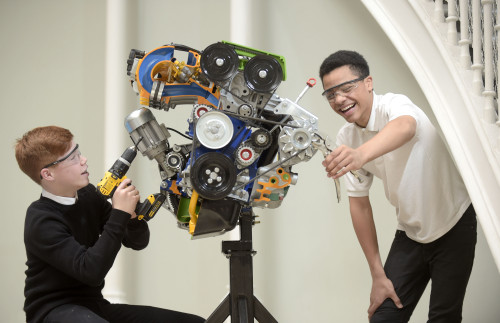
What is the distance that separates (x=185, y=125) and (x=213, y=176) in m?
2.39

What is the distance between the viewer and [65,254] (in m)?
2.16

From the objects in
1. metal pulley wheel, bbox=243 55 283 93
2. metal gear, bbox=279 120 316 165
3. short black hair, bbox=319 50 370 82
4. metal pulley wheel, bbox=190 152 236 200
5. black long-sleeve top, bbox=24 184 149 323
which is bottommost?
black long-sleeve top, bbox=24 184 149 323

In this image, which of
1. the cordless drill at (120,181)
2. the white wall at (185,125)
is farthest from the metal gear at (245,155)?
the white wall at (185,125)

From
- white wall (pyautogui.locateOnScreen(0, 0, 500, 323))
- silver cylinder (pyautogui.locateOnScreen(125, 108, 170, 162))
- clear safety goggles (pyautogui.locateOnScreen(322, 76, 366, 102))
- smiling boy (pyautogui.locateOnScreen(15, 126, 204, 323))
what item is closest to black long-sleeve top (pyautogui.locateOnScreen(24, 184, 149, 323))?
smiling boy (pyautogui.locateOnScreen(15, 126, 204, 323))

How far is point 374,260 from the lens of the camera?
260 centimetres

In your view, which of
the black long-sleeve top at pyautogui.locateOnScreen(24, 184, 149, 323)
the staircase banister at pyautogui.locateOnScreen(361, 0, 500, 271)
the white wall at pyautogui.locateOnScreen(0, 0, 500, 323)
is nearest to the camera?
the black long-sleeve top at pyautogui.locateOnScreen(24, 184, 149, 323)

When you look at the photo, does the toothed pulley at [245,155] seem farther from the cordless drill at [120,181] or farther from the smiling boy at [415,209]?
the smiling boy at [415,209]

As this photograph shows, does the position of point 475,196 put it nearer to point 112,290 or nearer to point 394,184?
point 394,184

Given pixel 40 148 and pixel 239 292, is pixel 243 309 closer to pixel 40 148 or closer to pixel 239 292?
pixel 239 292

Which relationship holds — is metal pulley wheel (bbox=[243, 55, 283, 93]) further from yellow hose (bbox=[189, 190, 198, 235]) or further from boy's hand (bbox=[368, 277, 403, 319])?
boy's hand (bbox=[368, 277, 403, 319])

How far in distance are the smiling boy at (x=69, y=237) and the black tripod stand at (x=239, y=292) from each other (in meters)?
0.38

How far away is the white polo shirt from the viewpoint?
8.13ft

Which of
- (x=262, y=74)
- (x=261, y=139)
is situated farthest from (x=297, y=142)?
(x=262, y=74)

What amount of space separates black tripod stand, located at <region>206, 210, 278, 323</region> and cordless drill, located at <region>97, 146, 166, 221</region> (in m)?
0.33
